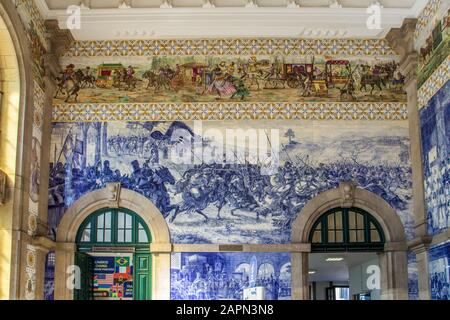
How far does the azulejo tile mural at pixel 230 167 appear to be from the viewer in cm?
1527

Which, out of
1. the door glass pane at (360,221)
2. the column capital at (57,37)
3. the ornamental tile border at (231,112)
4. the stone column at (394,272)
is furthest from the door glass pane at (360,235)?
the column capital at (57,37)

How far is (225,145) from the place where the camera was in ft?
51.2

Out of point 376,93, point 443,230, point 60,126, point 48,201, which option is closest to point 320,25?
point 376,93

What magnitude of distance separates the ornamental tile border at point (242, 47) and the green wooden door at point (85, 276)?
4.95 metres

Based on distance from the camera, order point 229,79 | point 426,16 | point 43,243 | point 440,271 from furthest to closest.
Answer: point 229,79
point 426,16
point 43,243
point 440,271

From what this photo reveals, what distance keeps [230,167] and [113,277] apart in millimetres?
3770

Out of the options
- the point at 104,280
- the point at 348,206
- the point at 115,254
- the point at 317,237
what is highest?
the point at 348,206

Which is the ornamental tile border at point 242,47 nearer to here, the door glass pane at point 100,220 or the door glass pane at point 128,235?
the door glass pane at point 100,220

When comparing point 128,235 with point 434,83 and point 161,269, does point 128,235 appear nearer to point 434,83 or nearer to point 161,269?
point 161,269

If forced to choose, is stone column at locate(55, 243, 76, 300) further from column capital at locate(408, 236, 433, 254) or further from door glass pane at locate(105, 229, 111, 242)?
column capital at locate(408, 236, 433, 254)

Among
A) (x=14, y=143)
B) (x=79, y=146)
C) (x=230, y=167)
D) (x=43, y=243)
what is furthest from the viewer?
(x=79, y=146)

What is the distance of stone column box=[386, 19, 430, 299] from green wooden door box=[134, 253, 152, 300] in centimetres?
599

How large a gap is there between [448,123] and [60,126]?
28.9 ft

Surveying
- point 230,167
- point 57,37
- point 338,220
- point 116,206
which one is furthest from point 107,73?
point 338,220
